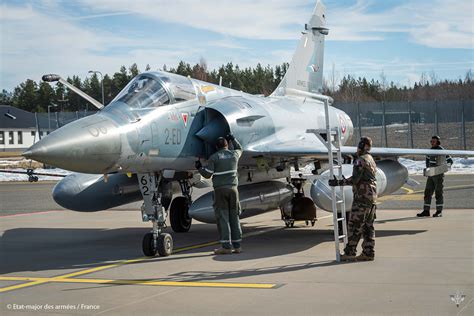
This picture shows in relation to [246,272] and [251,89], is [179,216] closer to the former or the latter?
[246,272]

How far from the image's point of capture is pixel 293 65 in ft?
56.4

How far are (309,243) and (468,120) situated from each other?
83.0 ft

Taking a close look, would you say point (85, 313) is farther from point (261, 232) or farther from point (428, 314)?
point (261, 232)

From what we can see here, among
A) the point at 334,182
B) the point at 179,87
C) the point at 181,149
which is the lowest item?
the point at 334,182

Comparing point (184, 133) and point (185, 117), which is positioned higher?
point (185, 117)

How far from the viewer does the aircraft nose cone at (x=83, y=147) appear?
8.91m

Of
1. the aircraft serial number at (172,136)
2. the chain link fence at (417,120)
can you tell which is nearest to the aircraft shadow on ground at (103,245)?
the aircraft serial number at (172,136)

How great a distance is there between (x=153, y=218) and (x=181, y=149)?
135 cm

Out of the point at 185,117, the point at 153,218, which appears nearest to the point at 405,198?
the point at 185,117

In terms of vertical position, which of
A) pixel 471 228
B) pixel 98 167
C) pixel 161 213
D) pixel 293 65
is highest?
pixel 293 65

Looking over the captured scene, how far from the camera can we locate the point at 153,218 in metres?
10.7

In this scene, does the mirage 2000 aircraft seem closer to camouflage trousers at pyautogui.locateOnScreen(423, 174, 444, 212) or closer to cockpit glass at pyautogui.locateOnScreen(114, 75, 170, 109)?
cockpit glass at pyautogui.locateOnScreen(114, 75, 170, 109)

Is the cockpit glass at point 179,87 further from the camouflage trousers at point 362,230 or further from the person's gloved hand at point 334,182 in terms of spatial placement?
the camouflage trousers at point 362,230

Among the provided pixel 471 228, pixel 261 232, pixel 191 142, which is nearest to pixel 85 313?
pixel 191 142
